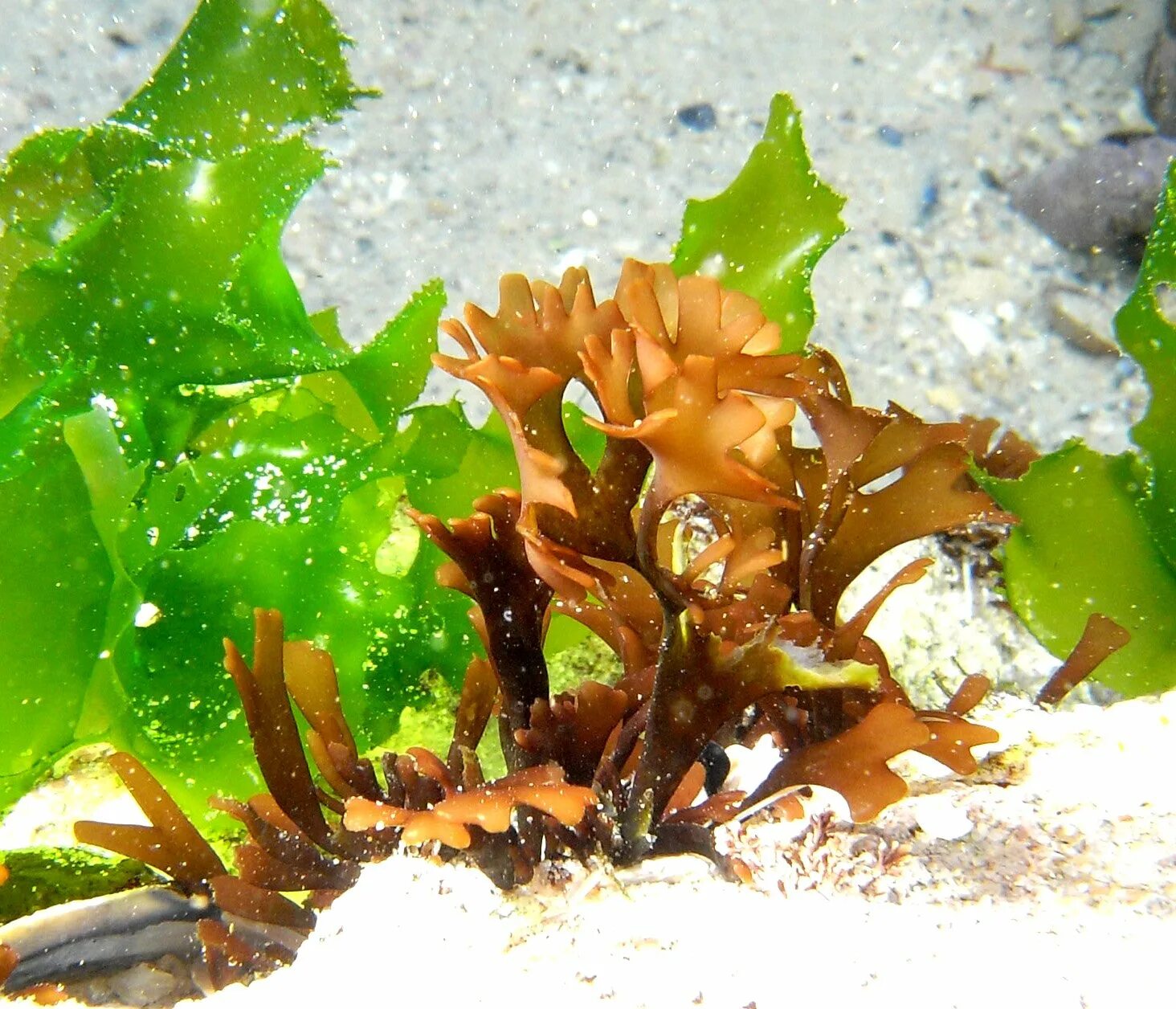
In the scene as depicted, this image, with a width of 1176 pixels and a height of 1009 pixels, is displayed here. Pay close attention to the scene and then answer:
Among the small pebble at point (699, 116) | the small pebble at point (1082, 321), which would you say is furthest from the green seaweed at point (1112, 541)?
the small pebble at point (699, 116)

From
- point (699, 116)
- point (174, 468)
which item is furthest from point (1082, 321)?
point (174, 468)

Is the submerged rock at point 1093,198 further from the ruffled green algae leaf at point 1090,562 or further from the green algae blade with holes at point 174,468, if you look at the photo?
the green algae blade with holes at point 174,468

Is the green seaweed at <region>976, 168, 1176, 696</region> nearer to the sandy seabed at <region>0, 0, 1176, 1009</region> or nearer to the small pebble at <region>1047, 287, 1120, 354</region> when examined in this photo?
the sandy seabed at <region>0, 0, 1176, 1009</region>

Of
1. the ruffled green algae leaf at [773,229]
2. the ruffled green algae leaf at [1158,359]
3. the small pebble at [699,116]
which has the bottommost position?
the ruffled green algae leaf at [1158,359]

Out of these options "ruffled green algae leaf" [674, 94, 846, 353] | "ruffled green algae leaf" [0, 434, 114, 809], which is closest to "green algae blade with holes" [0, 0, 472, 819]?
"ruffled green algae leaf" [0, 434, 114, 809]

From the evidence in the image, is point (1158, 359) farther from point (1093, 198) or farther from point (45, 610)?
point (1093, 198)

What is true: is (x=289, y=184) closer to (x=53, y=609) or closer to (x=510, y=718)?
(x=53, y=609)

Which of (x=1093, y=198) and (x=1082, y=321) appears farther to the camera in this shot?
(x=1093, y=198)
